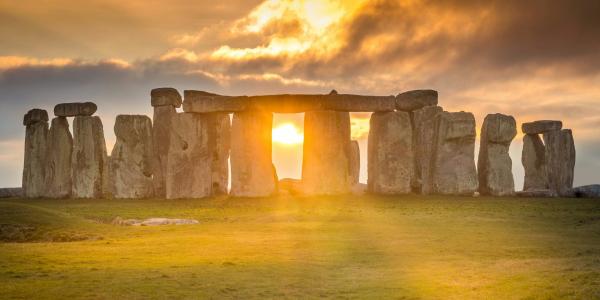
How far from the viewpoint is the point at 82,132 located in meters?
33.4

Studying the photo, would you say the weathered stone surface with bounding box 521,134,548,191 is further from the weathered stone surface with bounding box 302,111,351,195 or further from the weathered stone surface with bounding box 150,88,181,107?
the weathered stone surface with bounding box 150,88,181,107

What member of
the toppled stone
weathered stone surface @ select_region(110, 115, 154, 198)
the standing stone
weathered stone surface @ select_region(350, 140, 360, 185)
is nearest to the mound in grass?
weathered stone surface @ select_region(110, 115, 154, 198)

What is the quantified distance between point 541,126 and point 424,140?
727 cm

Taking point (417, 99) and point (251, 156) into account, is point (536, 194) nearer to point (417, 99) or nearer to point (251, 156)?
point (417, 99)

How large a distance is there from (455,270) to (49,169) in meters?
25.8

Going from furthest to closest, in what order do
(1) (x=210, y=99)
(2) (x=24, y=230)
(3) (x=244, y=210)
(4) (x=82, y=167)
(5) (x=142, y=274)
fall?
1. (4) (x=82, y=167)
2. (1) (x=210, y=99)
3. (3) (x=244, y=210)
4. (2) (x=24, y=230)
5. (5) (x=142, y=274)

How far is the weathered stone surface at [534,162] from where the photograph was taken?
35.6 meters

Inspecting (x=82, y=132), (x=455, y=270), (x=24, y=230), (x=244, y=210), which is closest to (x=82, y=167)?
(x=82, y=132)

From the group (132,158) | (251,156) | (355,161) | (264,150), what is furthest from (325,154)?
(132,158)

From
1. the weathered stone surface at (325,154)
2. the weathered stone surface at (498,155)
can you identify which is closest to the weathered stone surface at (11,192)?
the weathered stone surface at (325,154)

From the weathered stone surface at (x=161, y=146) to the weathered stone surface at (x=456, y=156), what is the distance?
10.8m

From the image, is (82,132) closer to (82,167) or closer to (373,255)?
(82,167)

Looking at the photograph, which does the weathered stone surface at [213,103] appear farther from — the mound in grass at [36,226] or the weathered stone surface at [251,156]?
the mound in grass at [36,226]

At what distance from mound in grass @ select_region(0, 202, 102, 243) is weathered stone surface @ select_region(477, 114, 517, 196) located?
16633 mm
